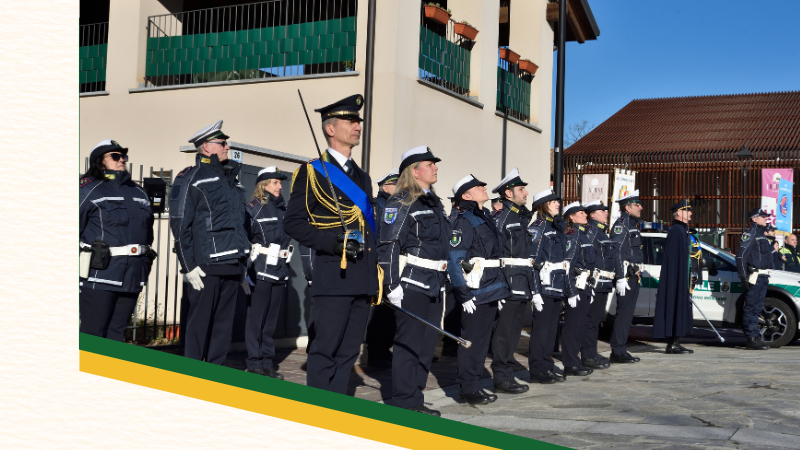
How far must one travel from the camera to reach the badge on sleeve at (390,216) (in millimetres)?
6055

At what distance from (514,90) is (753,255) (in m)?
5.68

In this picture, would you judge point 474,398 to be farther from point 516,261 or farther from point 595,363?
point 595,363

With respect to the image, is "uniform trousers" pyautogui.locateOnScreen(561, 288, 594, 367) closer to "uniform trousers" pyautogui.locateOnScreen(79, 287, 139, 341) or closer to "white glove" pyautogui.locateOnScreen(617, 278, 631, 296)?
"white glove" pyautogui.locateOnScreen(617, 278, 631, 296)

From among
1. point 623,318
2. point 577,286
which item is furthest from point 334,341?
point 623,318

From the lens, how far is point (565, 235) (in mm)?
9305

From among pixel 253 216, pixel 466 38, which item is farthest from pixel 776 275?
pixel 253 216

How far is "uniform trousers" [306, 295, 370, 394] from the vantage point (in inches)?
175

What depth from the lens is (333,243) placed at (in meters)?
4.38

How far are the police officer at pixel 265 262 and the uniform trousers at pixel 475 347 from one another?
192cm

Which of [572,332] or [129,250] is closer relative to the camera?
[129,250]
